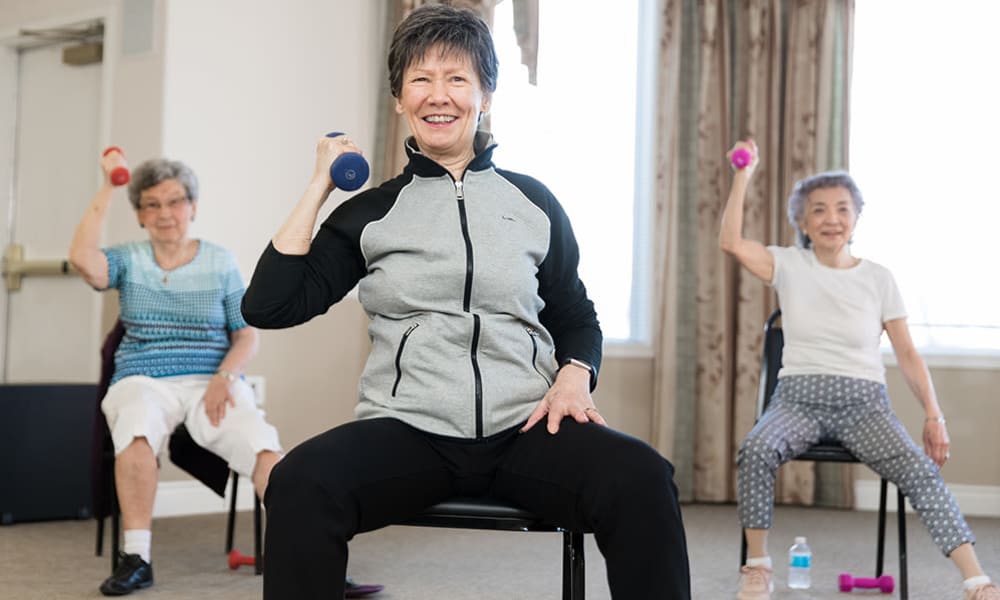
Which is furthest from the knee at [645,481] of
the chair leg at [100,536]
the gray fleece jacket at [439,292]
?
the chair leg at [100,536]

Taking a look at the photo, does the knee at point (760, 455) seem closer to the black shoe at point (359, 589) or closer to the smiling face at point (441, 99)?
the black shoe at point (359, 589)

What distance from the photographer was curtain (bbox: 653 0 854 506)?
441 centimetres

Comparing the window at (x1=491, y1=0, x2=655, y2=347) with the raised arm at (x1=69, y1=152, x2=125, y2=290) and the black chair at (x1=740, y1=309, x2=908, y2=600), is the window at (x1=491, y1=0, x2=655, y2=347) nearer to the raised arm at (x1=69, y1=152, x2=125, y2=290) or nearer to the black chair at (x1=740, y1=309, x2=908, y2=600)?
the black chair at (x1=740, y1=309, x2=908, y2=600)

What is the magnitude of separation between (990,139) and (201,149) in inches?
125

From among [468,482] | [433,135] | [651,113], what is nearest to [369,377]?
[468,482]

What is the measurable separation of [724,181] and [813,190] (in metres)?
1.52

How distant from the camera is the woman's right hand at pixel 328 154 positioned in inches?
63.1

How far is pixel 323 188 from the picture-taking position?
1.60 metres

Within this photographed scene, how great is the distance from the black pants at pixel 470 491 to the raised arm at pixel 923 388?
1.56m

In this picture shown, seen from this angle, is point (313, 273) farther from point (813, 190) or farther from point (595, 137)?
point (595, 137)

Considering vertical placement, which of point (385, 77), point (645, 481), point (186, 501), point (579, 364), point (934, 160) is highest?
point (385, 77)

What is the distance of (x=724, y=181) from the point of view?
447 cm

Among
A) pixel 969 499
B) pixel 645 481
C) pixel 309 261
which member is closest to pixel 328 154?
pixel 309 261

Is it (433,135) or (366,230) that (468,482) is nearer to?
(366,230)
